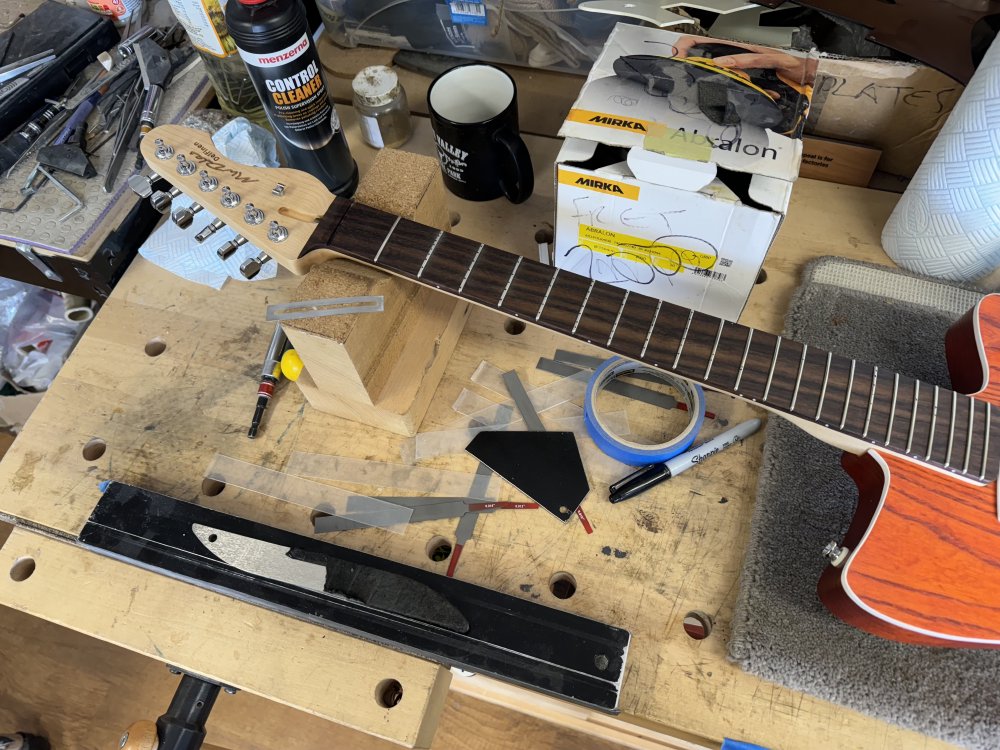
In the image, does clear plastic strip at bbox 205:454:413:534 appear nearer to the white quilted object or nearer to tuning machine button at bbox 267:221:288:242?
tuning machine button at bbox 267:221:288:242

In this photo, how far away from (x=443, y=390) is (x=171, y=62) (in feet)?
2.01

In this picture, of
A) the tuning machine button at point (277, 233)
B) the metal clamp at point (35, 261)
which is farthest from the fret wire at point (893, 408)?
the metal clamp at point (35, 261)

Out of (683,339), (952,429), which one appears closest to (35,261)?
(683,339)

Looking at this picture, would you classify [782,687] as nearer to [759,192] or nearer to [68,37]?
[759,192]

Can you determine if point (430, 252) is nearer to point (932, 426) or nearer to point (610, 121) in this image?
point (610, 121)

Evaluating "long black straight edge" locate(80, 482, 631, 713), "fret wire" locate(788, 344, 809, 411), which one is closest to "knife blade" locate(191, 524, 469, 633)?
"long black straight edge" locate(80, 482, 631, 713)

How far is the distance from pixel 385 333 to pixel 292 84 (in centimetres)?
29

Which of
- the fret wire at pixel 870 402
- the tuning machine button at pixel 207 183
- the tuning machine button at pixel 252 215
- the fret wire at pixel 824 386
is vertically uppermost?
the tuning machine button at pixel 207 183

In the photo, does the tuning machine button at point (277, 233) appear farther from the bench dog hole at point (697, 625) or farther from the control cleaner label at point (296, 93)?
the bench dog hole at point (697, 625)

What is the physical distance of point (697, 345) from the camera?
0.59 metres

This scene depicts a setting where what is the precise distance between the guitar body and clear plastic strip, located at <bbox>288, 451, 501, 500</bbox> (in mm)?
320

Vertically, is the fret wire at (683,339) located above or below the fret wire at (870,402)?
above

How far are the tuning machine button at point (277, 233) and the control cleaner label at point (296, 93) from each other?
0.16 metres

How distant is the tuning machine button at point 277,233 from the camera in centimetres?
64
